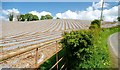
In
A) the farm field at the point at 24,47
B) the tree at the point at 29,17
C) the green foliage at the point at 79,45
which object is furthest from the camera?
the tree at the point at 29,17

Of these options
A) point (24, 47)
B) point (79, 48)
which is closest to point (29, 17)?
point (24, 47)

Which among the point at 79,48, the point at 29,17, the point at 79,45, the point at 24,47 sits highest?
→ the point at 29,17

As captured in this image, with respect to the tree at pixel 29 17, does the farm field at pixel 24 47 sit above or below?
below

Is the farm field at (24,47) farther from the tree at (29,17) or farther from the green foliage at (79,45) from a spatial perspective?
the tree at (29,17)

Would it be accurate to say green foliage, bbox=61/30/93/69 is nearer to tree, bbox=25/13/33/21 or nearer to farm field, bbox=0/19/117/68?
farm field, bbox=0/19/117/68

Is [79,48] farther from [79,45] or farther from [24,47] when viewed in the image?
[24,47]

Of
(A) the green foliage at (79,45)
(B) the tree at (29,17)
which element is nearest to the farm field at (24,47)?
(A) the green foliage at (79,45)

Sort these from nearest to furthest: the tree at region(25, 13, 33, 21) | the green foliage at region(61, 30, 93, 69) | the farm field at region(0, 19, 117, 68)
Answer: the farm field at region(0, 19, 117, 68) < the green foliage at region(61, 30, 93, 69) < the tree at region(25, 13, 33, 21)

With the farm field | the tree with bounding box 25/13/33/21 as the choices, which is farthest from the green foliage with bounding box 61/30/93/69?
the tree with bounding box 25/13/33/21

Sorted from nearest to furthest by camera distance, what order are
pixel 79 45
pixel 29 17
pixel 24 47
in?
1. pixel 79 45
2. pixel 24 47
3. pixel 29 17

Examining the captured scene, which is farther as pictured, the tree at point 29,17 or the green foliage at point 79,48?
the tree at point 29,17

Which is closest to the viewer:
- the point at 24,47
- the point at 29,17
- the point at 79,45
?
the point at 79,45

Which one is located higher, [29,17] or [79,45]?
[29,17]

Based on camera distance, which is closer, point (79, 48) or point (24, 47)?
point (79, 48)
